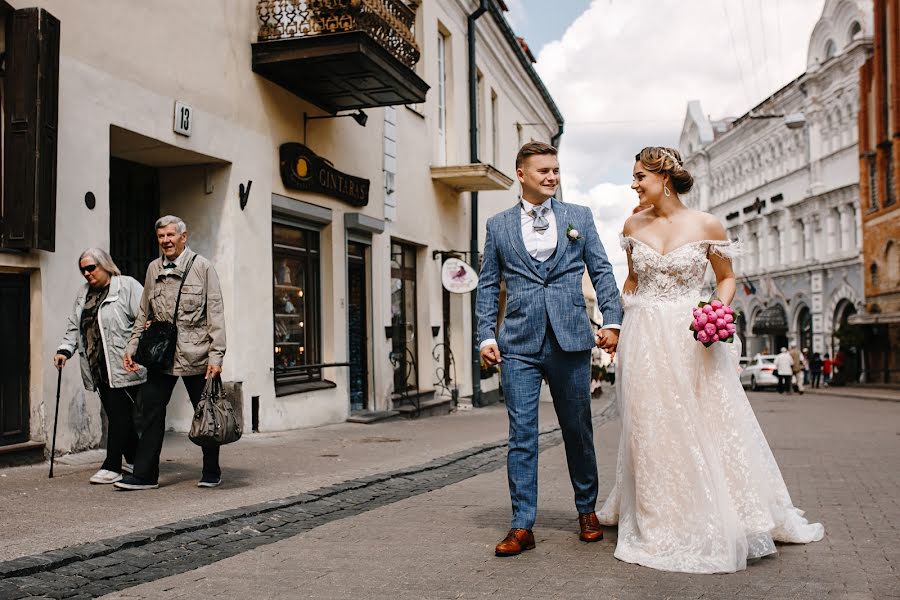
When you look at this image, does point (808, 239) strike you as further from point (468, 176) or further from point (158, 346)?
point (158, 346)

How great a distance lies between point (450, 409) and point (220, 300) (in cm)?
1196

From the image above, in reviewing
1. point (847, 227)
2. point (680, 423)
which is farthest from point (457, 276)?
point (847, 227)

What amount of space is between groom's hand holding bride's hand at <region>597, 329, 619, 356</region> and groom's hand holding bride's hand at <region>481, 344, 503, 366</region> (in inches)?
20.7

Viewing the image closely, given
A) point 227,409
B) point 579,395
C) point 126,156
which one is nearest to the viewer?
point 579,395

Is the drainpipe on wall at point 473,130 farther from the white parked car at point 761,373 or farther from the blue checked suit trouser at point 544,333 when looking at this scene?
the white parked car at point 761,373

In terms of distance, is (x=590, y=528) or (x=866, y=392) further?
(x=866, y=392)

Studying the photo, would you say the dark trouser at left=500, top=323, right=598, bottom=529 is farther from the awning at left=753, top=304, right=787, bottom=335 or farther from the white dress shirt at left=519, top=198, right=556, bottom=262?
the awning at left=753, top=304, right=787, bottom=335

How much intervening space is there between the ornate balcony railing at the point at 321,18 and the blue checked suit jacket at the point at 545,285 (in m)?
7.14

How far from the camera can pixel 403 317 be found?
58.2 feet

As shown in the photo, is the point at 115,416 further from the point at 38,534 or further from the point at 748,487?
the point at 748,487

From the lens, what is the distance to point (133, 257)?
1095 cm

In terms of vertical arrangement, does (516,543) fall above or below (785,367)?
above

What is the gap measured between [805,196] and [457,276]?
3362cm

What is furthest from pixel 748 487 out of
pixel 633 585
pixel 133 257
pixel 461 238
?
pixel 461 238
